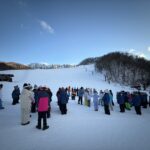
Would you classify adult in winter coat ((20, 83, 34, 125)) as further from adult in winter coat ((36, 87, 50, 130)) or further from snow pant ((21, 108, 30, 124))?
adult in winter coat ((36, 87, 50, 130))

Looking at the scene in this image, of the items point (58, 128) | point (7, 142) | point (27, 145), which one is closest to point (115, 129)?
point (58, 128)

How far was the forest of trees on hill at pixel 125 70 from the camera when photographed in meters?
46.1

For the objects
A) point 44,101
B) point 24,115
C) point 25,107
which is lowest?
point 24,115

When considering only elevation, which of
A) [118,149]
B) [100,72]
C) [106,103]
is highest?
[100,72]

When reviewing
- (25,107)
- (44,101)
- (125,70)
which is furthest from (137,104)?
(125,70)

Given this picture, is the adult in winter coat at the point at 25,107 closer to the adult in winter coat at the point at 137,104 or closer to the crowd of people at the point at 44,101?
the crowd of people at the point at 44,101

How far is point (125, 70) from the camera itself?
4741 centimetres

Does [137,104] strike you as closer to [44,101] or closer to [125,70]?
[44,101]

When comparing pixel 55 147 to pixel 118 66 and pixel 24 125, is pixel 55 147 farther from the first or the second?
pixel 118 66

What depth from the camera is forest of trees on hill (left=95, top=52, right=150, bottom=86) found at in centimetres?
4609

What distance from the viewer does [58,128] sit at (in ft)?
23.3

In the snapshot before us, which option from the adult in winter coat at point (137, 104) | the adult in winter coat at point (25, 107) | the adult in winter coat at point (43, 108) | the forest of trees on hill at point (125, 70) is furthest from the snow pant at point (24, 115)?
the forest of trees on hill at point (125, 70)

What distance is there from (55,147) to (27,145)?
3.34 feet

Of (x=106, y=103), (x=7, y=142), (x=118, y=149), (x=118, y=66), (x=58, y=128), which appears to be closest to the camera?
(x=118, y=149)
